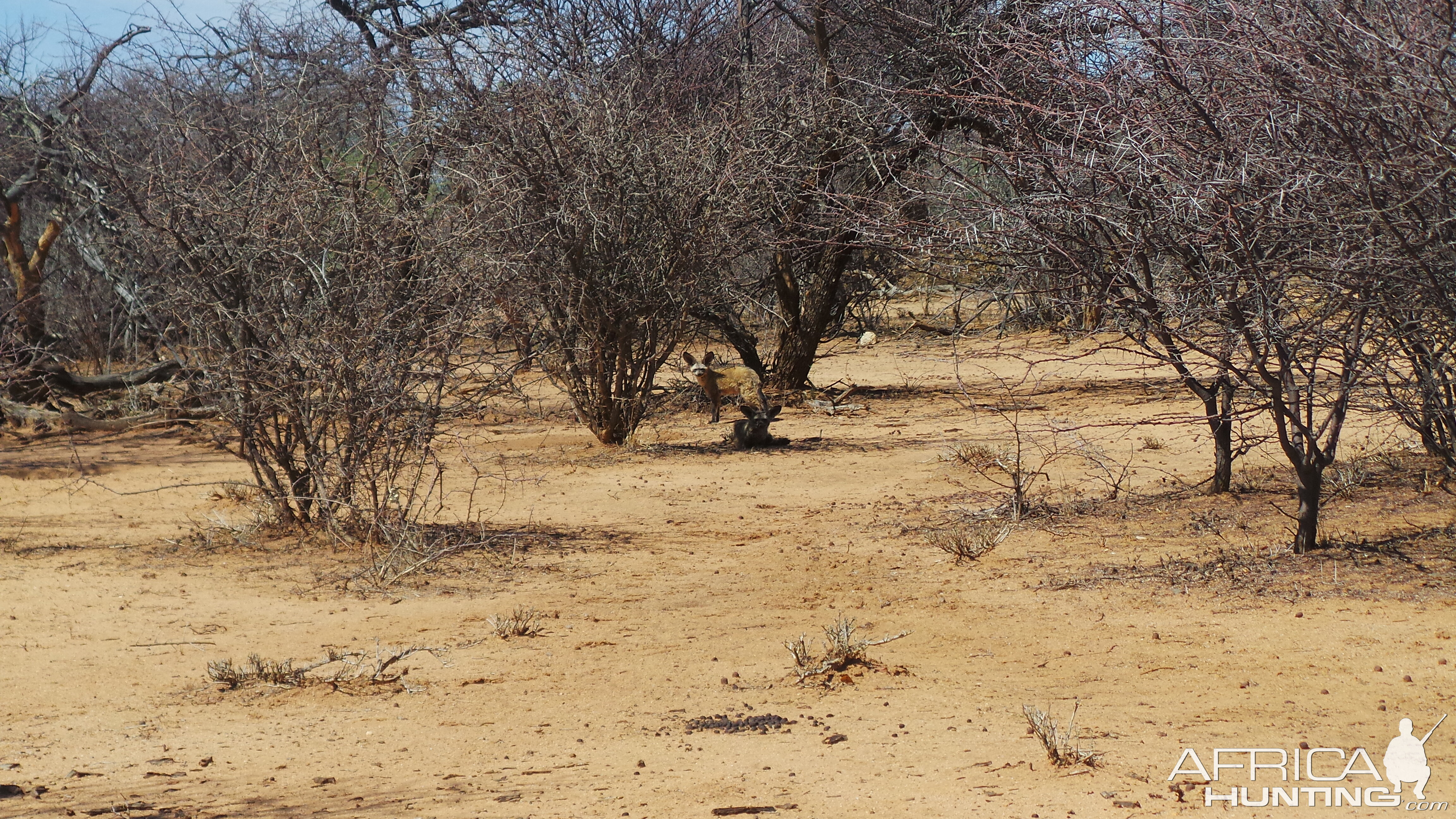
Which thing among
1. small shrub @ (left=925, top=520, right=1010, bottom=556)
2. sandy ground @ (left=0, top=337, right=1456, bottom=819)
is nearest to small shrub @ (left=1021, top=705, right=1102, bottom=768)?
sandy ground @ (left=0, top=337, right=1456, bottom=819)

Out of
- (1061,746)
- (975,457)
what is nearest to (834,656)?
(1061,746)

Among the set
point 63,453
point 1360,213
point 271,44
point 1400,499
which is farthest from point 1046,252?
point 271,44

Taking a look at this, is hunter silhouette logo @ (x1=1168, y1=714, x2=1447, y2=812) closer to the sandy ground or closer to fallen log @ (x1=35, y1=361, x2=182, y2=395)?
the sandy ground

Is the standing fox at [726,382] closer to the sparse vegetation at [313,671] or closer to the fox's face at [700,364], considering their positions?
the fox's face at [700,364]

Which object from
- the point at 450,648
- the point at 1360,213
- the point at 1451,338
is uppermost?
the point at 1360,213

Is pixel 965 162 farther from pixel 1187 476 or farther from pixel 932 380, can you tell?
pixel 932 380

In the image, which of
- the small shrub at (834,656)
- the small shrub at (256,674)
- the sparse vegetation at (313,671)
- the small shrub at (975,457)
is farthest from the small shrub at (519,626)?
the small shrub at (975,457)

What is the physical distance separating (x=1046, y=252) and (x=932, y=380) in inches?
350

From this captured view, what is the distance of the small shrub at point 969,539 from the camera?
21.2ft

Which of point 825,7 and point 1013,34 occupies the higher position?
point 825,7

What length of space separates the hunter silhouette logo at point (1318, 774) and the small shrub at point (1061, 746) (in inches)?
8.8

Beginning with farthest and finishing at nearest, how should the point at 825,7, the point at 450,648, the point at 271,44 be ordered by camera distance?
the point at 271,44, the point at 825,7, the point at 450,648

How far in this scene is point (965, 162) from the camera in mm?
9086

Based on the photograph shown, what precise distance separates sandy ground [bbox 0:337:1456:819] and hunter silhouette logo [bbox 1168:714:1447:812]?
27mm
